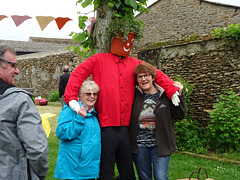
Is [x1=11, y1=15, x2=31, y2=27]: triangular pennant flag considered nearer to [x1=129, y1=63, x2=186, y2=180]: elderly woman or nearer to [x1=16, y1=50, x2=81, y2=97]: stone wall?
[x1=129, y1=63, x2=186, y2=180]: elderly woman

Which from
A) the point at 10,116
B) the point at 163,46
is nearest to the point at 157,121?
the point at 10,116

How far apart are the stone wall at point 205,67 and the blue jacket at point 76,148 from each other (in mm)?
4277

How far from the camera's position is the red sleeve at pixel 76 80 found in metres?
2.37

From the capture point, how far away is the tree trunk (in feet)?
9.50

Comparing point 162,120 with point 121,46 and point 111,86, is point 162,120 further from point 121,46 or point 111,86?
point 121,46

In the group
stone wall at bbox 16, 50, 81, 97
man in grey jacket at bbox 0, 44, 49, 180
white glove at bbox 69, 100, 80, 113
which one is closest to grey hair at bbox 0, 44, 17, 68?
man in grey jacket at bbox 0, 44, 49, 180

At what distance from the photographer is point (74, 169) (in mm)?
2188

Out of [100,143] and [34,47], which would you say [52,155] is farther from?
[34,47]

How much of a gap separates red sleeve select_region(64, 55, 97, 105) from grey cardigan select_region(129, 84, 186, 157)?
0.63 m

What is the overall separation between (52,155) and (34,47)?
21.5 meters

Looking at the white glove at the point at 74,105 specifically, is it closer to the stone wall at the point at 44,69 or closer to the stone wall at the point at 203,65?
the stone wall at the point at 203,65

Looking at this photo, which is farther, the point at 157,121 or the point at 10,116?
the point at 157,121

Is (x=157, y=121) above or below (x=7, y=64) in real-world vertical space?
below

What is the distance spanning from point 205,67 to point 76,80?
4.34 m
